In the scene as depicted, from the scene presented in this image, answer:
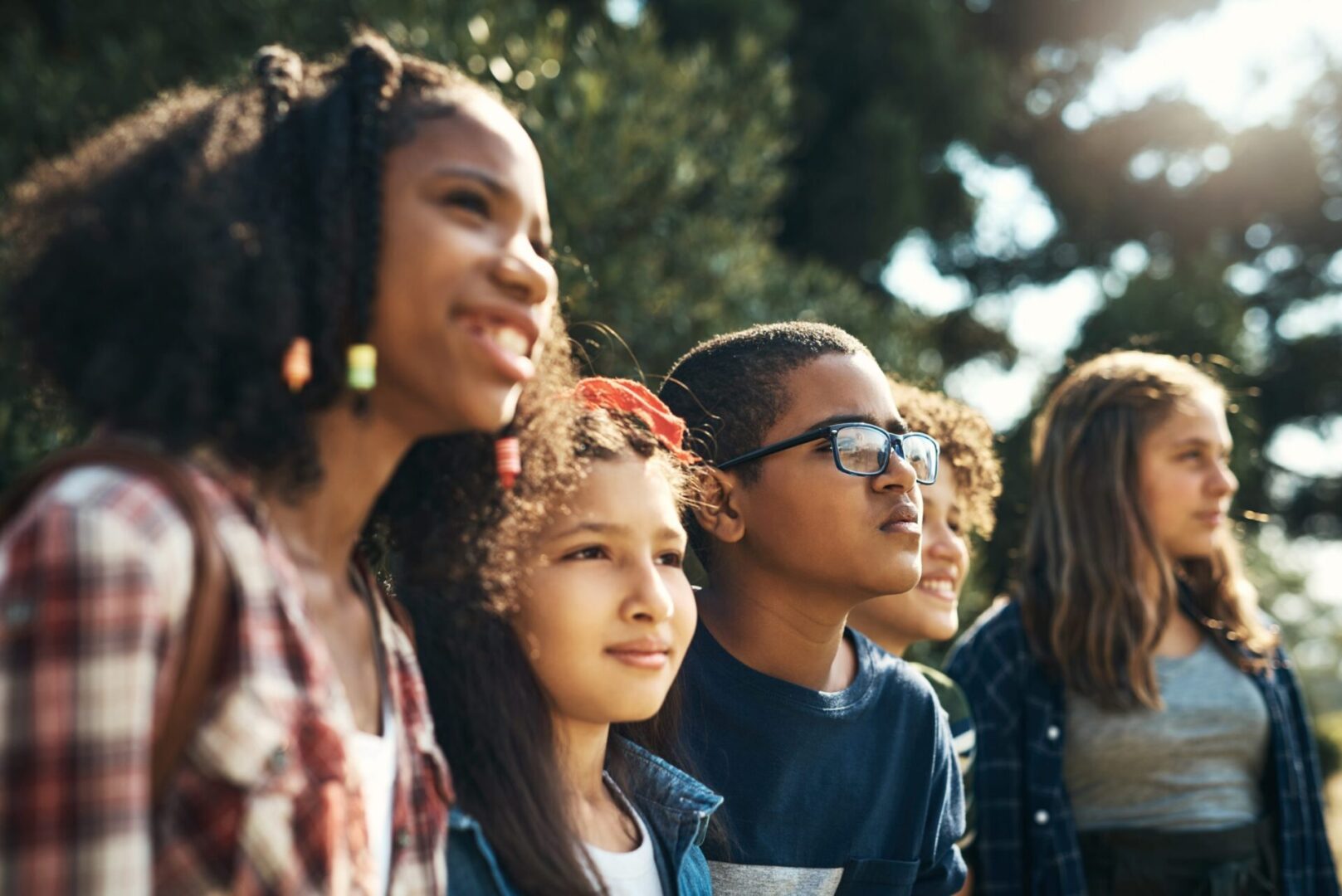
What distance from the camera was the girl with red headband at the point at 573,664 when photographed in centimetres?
191

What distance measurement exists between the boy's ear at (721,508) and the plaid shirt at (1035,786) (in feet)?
4.96

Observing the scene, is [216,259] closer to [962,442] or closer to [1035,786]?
[962,442]

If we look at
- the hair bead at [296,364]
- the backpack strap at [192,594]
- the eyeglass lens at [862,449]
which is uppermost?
the eyeglass lens at [862,449]

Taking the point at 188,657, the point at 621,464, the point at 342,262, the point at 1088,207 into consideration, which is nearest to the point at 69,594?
the point at 188,657

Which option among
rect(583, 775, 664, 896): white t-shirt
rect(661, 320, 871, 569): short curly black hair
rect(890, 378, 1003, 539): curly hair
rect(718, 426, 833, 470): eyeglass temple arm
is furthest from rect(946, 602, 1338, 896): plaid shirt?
rect(583, 775, 664, 896): white t-shirt

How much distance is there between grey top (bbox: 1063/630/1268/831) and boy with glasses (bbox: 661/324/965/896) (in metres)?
1.04

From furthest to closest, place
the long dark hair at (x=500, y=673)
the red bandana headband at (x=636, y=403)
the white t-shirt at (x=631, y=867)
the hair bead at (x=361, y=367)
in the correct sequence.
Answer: the red bandana headband at (x=636, y=403)
the white t-shirt at (x=631, y=867)
the long dark hair at (x=500, y=673)
the hair bead at (x=361, y=367)

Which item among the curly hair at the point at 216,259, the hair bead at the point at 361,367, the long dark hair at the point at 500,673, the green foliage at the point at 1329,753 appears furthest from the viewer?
the green foliage at the point at 1329,753

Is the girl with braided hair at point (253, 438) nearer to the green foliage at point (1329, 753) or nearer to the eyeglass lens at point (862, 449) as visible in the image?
the eyeglass lens at point (862, 449)

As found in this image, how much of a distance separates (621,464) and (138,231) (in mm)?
987

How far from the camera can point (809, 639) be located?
2816mm

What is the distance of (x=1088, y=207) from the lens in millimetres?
12617

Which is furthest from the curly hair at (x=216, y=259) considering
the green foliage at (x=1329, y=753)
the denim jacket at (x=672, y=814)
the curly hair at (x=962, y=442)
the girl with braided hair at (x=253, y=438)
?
the green foliage at (x=1329, y=753)

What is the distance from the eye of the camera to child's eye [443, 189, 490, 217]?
1.67 metres
